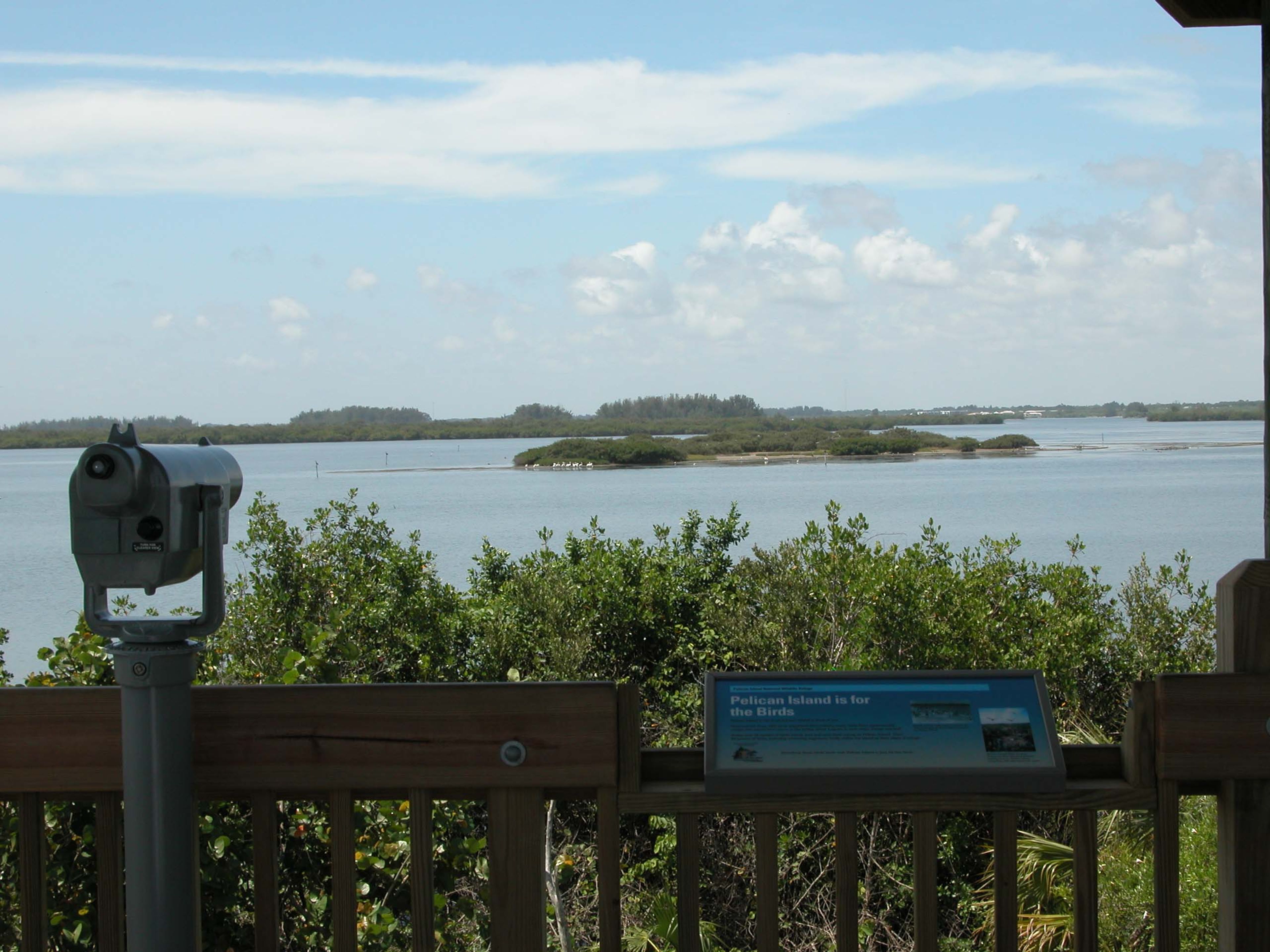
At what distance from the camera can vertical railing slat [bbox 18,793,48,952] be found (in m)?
1.40

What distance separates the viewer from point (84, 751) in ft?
4.55

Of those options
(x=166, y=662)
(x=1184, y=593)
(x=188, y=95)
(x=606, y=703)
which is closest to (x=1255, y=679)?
(x=606, y=703)

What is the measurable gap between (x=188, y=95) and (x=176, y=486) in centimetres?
914

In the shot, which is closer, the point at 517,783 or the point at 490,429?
the point at 517,783

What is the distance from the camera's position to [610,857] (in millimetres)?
1343

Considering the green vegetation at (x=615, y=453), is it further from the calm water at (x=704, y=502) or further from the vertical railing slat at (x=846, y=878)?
the vertical railing slat at (x=846, y=878)

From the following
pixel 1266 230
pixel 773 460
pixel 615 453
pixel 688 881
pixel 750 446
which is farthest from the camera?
pixel 750 446

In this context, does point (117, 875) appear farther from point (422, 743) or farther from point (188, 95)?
point (188, 95)

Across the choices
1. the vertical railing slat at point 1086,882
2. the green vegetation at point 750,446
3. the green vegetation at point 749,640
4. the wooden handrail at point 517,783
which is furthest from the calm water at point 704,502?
the vertical railing slat at point 1086,882

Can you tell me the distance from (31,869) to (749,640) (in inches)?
281

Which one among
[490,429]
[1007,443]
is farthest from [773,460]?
[1007,443]

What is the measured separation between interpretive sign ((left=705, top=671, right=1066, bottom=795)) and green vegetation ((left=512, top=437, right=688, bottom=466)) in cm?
2459

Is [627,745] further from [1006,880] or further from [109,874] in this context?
[109,874]

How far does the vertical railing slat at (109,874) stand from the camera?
139 cm
